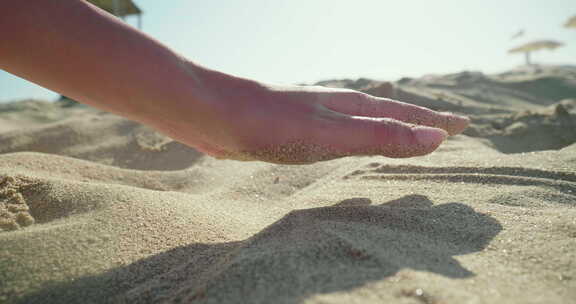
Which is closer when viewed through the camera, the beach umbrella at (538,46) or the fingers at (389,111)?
the fingers at (389,111)

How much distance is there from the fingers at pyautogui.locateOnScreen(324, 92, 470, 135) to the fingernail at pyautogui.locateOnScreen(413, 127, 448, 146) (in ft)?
0.65

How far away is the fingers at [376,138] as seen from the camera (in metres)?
1.14

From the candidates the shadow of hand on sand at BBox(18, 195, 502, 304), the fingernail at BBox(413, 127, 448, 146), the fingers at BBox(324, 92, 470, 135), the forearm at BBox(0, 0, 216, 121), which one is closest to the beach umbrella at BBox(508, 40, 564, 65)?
the fingers at BBox(324, 92, 470, 135)

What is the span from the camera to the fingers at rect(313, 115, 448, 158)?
114cm

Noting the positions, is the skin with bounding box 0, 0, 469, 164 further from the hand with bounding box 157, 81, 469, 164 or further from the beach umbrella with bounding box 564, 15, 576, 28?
the beach umbrella with bounding box 564, 15, 576, 28

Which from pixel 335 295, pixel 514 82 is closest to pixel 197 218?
pixel 335 295

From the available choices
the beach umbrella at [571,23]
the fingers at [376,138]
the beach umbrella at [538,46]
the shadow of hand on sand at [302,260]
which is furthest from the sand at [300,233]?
the beach umbrella at [538,46]

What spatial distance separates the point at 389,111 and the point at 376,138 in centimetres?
30

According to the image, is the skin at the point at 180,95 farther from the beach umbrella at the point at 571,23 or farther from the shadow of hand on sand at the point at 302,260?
the beach umbrella at the point at 571,23

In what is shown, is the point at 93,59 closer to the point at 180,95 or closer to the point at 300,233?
the point at 180,95

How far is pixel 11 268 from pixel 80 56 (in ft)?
1.81

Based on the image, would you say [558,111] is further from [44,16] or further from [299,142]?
[44,16]

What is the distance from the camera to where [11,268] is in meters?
0.83

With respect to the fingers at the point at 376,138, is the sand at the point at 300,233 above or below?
below
